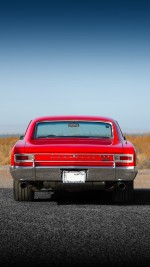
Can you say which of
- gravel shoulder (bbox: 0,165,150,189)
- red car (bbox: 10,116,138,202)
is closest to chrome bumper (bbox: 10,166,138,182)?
red car (bbox: 10,116,138,202)

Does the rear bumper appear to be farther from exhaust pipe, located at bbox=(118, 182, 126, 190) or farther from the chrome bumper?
exhaust pipe, located at bbox=(118, 182, 126, 190)

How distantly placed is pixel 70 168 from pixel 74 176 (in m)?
0.15

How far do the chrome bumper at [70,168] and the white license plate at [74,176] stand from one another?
0.22ft

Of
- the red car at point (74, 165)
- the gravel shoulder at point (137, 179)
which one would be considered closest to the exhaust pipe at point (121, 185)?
the red car at point (74, 165)

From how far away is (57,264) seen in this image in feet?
21.9

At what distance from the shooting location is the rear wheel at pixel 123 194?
471 inches

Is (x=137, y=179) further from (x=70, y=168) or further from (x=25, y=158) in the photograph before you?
(x=25, y=158)

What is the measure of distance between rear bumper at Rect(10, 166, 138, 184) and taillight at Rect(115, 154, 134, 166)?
9cm

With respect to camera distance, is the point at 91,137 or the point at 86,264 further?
the point at 91,137

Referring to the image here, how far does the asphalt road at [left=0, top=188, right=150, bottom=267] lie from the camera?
6.97 m

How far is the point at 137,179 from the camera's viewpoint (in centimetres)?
1977

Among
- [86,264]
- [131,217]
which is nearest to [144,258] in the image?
[86,264]

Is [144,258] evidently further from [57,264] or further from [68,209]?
[68,209]

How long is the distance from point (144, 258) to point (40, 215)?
377 cm
